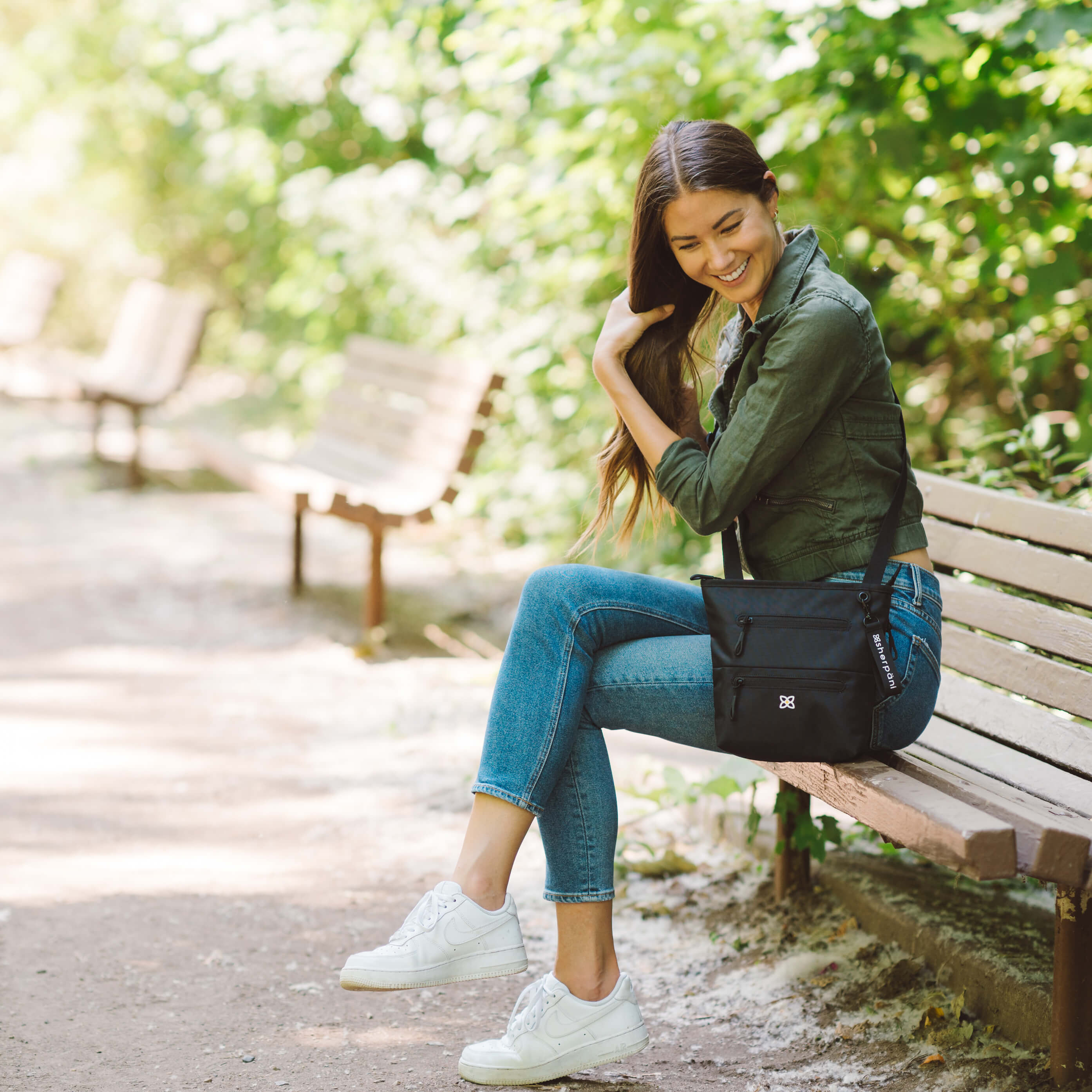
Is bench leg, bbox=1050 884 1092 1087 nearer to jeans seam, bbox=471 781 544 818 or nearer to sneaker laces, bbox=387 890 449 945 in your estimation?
jeans seam, bbox=471 781 544 818

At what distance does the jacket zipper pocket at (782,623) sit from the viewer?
1.91 metres

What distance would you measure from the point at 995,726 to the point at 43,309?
34.0 ft

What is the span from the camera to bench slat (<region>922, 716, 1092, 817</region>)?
78.9 inches

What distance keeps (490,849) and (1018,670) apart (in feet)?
3.60

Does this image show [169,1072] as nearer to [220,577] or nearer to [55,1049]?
[55,1049]

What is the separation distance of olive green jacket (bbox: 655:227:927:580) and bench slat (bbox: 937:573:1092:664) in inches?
16.8

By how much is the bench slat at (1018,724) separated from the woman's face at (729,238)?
884 mm

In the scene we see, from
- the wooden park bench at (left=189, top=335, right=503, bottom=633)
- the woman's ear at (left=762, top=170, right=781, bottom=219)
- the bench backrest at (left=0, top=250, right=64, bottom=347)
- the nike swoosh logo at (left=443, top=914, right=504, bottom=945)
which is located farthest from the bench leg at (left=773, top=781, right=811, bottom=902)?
the bench backrest at (left=0, top=250, right=64, bottom=347)

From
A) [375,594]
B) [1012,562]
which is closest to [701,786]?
[1012,562]

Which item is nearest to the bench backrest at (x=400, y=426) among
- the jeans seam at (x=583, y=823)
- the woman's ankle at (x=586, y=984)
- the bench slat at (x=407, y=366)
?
Result: the bench slat at (x=407, y=366)

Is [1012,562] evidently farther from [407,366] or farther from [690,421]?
[407,366]

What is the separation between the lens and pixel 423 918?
6.44 ft

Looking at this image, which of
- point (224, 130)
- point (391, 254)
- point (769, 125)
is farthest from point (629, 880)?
point (224, 130)

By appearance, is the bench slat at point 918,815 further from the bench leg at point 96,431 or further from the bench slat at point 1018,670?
the bench leg at point 96,431
